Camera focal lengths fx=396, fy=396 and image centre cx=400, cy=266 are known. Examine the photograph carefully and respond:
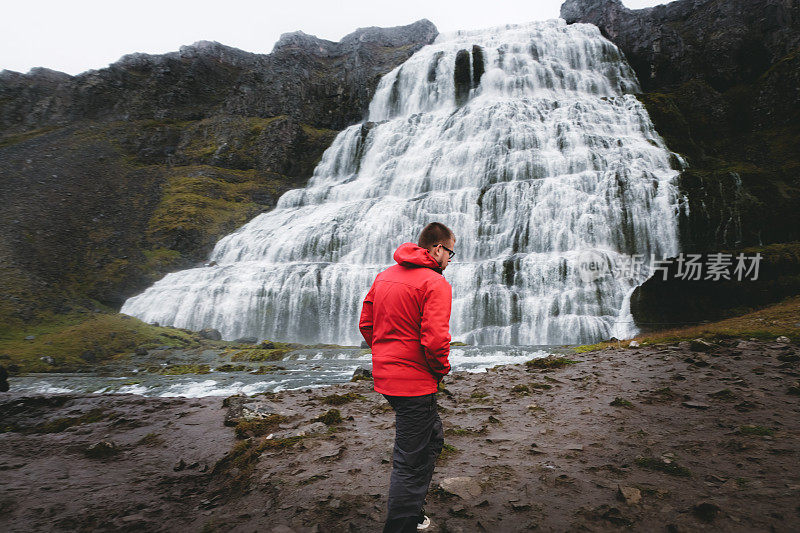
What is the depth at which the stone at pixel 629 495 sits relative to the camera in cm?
316

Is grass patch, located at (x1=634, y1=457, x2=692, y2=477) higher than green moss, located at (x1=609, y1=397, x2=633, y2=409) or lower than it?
higher

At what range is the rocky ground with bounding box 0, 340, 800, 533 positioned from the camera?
10.5ft

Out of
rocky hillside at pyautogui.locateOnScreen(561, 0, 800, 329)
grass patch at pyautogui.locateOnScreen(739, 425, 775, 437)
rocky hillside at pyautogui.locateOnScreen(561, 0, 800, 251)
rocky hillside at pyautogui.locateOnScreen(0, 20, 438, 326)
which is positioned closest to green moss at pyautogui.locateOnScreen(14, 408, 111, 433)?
grass patch at pyautogui.locateOnScreen(739, 425, 775, 437)

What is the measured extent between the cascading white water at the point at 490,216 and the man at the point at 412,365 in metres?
18.2

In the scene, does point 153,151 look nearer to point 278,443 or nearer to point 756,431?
point 278,443

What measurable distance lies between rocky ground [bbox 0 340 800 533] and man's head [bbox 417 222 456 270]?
2.17 metres

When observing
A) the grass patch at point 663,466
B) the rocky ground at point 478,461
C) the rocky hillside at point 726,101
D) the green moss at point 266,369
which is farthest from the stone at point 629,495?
the rocky hillside at point 726,101

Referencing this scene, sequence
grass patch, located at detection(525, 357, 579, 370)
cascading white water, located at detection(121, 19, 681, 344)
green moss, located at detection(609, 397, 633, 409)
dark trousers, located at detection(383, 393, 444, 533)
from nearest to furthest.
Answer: dark trousers, located at detection(383, 393, 444, 533)
green moss, located at detection(609, 397, 633, 409)
grass patch, located at detection(525, 357, 579, 370)
cascading white water, located at detection(121, 19, 681, 344)

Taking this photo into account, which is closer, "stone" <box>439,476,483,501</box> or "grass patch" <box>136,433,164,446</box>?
"stone" <box>439,476,483,501</box>

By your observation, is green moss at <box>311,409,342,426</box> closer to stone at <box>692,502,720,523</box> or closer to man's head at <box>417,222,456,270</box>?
man's head at <box>417,222,456,270</box>

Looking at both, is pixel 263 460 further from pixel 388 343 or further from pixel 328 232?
pixel 328 232

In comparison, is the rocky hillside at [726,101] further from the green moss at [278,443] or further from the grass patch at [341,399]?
the green moss at [278,443]

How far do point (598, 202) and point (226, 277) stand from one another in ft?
86.0

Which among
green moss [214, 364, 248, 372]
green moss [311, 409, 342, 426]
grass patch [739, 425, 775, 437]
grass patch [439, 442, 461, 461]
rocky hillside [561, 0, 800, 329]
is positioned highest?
rocky hillside [561, 0, 800, 329]
